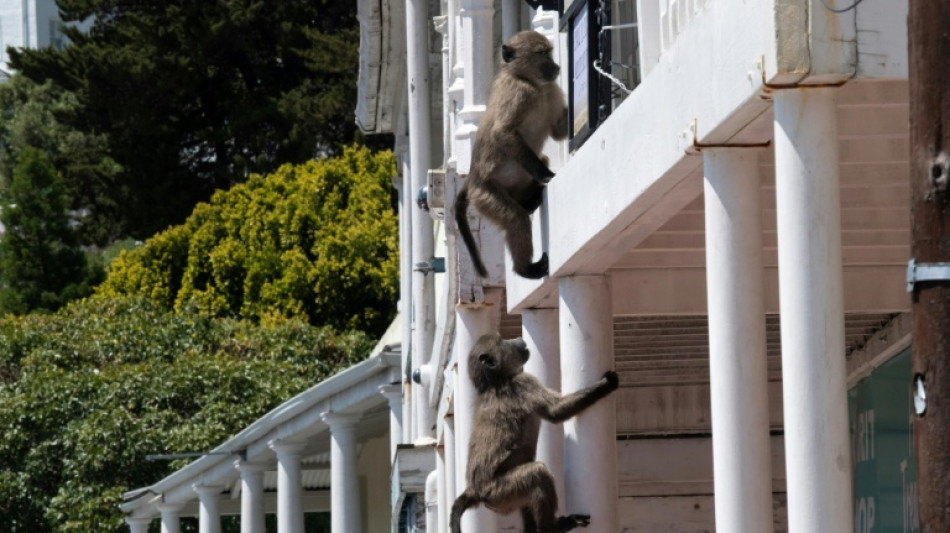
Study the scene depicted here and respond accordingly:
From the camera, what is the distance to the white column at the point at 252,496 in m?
24.2

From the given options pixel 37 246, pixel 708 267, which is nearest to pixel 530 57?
pixel 708 267

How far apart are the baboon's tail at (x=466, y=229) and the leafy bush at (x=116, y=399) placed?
18.9 meters

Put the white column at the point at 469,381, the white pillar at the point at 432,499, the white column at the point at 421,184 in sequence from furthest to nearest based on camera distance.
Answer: the white column at the point at 421,184, the white pillar at the point at 432,499, the white column at the point at 469,381

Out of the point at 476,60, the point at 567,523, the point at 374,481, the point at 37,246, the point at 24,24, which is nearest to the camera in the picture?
the point at 567,523

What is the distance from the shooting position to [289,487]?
2348 centimetres

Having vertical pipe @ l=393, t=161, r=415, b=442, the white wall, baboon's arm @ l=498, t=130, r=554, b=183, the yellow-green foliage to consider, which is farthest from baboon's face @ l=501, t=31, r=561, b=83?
the yellow-green foliage

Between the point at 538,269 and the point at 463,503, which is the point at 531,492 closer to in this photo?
the point at 463,503

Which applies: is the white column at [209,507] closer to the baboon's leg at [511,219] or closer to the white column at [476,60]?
the white column at [476,60]

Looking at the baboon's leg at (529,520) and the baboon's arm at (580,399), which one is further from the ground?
the baboon's arm at (580,399)

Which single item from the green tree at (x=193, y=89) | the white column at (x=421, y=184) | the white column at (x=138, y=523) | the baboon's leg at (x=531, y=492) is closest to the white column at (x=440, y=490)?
the white column at (x=421, y=184)

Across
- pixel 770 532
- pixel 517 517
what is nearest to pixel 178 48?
pixel 517 517

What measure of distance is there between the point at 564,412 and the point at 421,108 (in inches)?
368

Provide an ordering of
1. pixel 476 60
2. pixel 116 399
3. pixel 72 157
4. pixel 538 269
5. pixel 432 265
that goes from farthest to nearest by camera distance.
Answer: pixel 72 157, pixel 116 399, pixel 432 265, pixel 476 60, pixel 538 269

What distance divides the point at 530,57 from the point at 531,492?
2078 mm
